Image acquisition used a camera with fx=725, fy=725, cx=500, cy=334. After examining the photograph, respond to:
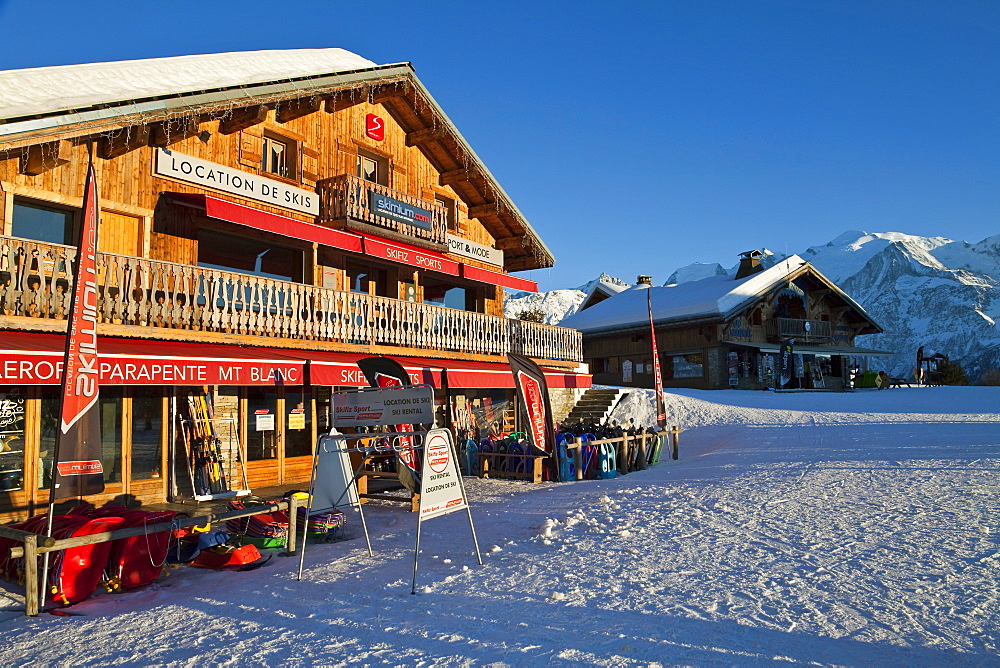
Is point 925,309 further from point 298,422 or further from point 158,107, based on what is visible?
point 158,107

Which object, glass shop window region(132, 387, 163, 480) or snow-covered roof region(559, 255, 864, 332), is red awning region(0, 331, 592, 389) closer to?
glass shop window region(132, 387, 163, 480)

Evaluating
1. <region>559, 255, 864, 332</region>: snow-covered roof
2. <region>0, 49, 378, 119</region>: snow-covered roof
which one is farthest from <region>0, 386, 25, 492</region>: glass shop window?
<region>559, 255, 864, 332</region>: snow-covered roof

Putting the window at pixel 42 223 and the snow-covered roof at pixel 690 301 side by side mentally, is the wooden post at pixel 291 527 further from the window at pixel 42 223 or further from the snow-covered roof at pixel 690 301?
the snow-covered roof at pixel 690 301

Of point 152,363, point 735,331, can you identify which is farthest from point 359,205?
point 735,331

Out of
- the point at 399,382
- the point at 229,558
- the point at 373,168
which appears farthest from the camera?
the point at 373,168

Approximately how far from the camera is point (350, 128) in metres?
17.0

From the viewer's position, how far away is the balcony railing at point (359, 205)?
15.6 metres

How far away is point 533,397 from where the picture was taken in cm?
1307

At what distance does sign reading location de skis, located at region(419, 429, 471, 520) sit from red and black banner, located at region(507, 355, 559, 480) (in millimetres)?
5618

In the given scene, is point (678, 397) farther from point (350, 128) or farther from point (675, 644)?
point (675, 644)

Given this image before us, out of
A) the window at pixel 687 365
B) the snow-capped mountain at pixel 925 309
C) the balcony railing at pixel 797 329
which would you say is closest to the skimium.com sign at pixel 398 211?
the window at pixel 687 365

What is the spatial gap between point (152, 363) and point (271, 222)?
4.35 m

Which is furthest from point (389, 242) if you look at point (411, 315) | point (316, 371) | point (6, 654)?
point (6, 654)

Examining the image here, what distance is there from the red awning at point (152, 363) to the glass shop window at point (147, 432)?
4.19 ft
